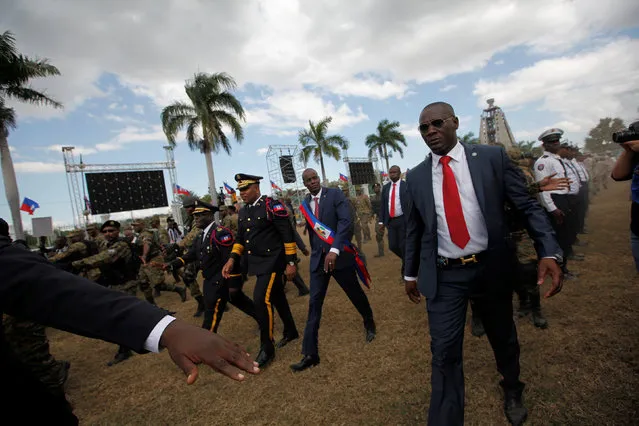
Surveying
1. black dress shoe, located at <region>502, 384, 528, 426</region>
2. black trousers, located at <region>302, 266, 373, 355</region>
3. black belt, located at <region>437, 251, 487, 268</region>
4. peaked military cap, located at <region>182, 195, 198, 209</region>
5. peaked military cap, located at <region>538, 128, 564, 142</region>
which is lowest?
black dress shoe, located at <region>502, 384, 528, 426</region>

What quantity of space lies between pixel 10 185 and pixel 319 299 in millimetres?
17599

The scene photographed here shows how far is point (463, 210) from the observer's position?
7.84 ft

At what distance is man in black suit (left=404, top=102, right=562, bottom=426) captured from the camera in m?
2.29

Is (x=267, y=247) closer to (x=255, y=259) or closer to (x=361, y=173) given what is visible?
(x=255, y=259)

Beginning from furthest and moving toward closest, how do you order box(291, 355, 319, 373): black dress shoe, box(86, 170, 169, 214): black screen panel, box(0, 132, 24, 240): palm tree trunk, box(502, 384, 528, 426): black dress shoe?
box(86, 170, 169, 214): black screen panel < box(0, 132, 24, 240): palm tree trunk < box(291, 355, 319, 373): black dress shoe < box(502, 384, 528, 426): black dress shoe

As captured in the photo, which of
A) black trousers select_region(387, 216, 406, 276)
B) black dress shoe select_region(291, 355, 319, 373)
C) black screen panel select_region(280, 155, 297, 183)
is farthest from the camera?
black screen panel select_region(280, 155, 297, 183)

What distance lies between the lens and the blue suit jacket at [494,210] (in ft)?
7.61

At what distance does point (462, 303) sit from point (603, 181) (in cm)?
2282

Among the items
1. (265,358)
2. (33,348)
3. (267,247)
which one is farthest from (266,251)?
(33,348)

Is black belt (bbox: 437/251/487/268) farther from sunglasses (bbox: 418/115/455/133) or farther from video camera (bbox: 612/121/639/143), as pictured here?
video camera (bbox: 612/121/639/143)

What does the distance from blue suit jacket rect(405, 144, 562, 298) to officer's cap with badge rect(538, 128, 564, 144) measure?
388cm

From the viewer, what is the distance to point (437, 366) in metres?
2.30

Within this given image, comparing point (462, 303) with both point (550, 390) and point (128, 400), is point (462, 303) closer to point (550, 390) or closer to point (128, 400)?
point (550, 390)

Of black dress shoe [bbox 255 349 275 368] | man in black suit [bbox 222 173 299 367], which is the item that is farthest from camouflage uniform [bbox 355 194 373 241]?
black dress shoe [bbox 255 349 275 368]
